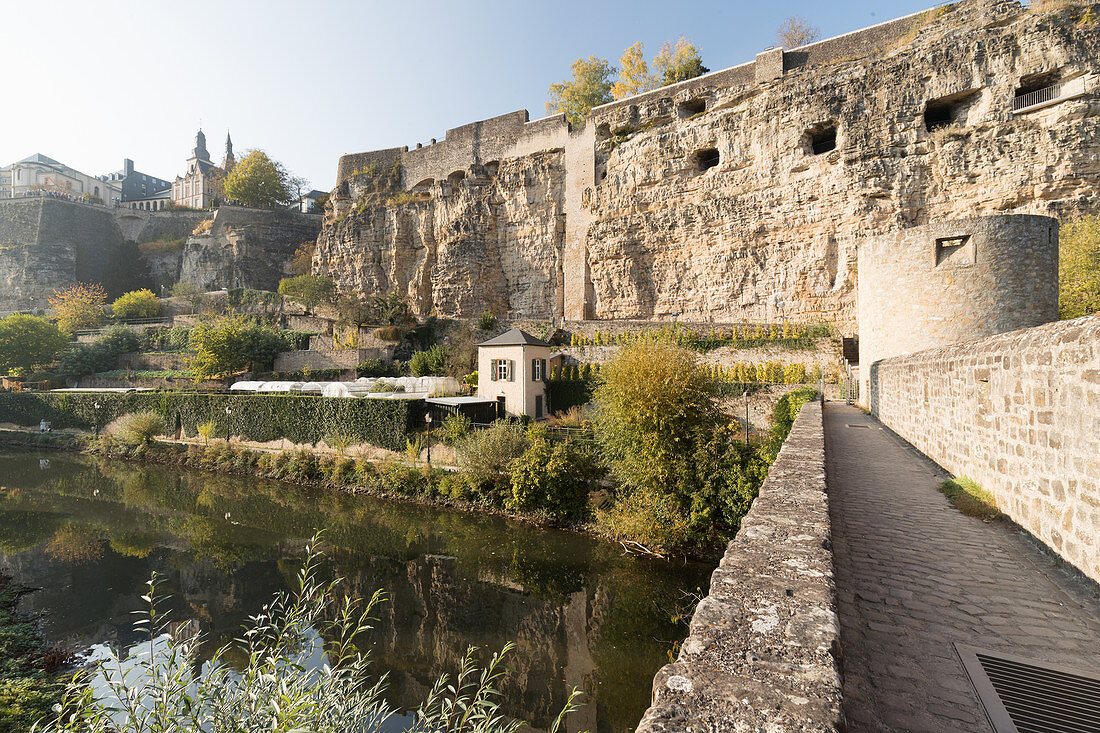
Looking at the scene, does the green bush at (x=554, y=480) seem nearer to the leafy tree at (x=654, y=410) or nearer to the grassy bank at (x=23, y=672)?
the leafy tree at (x=654, y=410)

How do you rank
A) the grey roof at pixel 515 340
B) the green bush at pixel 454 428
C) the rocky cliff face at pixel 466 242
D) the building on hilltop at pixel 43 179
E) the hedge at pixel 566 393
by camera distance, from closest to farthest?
the green bush at pixel 454 428 < the grey roof at pixel 515 340 < the hedge at pixel 566 393 < the rocky cliff face at pixel 466 242 < the building on hilltop at pixel 43 179

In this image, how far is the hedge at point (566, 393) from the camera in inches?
822

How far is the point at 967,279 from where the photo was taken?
938 cm

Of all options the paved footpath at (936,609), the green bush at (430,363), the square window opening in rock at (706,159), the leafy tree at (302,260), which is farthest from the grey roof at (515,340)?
the leafy tree at (302,260)

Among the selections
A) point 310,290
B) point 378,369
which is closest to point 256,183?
point 310,290

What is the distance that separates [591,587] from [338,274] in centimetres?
3255

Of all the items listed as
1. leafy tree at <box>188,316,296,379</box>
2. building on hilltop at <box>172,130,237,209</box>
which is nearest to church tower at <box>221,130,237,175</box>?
building on hilltop at <box>172,130,237,209</box>

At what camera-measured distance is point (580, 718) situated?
270 inches

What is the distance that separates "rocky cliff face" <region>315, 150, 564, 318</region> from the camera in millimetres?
29781

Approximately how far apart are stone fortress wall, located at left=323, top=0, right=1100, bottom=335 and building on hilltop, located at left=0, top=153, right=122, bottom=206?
40812mm

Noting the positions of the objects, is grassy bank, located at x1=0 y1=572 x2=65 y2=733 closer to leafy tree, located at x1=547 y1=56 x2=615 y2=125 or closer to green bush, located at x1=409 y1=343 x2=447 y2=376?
A: green bush, located at x1=409 y1=343 x2=447 y2=376

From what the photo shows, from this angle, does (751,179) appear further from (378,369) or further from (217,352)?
(217,352)

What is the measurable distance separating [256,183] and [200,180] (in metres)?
17.2

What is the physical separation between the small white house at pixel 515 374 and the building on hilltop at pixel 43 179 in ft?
183
